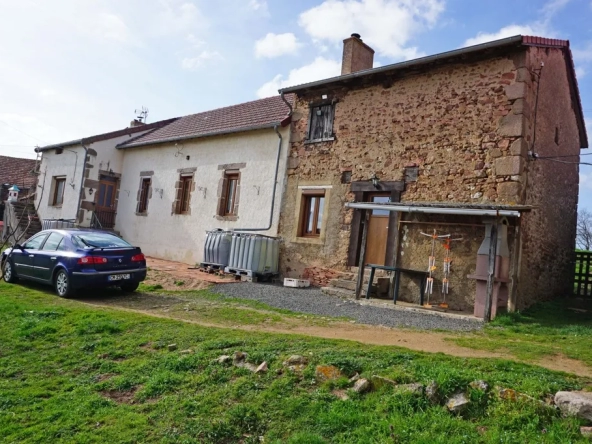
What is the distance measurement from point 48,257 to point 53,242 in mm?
387

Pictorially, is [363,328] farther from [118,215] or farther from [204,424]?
[118,215]

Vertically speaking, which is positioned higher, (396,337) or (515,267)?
(515,267)

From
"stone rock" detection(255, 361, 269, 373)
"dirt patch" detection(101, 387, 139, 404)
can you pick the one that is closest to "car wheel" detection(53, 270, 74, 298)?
"dirt patch" detection(101, 387, 139, 404)

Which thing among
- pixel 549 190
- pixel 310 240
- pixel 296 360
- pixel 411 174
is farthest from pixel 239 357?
pixel 549 190

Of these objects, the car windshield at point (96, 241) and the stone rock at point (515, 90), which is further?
the stone rock at point (515, 90)

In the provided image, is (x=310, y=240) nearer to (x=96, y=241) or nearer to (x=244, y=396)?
(x=96, y=241)

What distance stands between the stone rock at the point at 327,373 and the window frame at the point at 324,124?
9.07 metres

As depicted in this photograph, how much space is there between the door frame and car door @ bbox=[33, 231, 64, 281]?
21.8 ft

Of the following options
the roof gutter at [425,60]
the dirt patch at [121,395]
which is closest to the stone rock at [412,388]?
the dirt patch at [121,395]

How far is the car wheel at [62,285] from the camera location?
29.1 feet

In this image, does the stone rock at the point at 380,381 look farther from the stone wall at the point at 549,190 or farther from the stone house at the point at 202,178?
the stone house at the point at 202,178

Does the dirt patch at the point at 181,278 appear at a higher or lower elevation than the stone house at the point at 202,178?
lower

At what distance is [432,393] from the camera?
3865 mm

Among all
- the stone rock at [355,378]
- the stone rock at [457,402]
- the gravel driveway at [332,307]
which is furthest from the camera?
the gravel driveway at [332,307]
